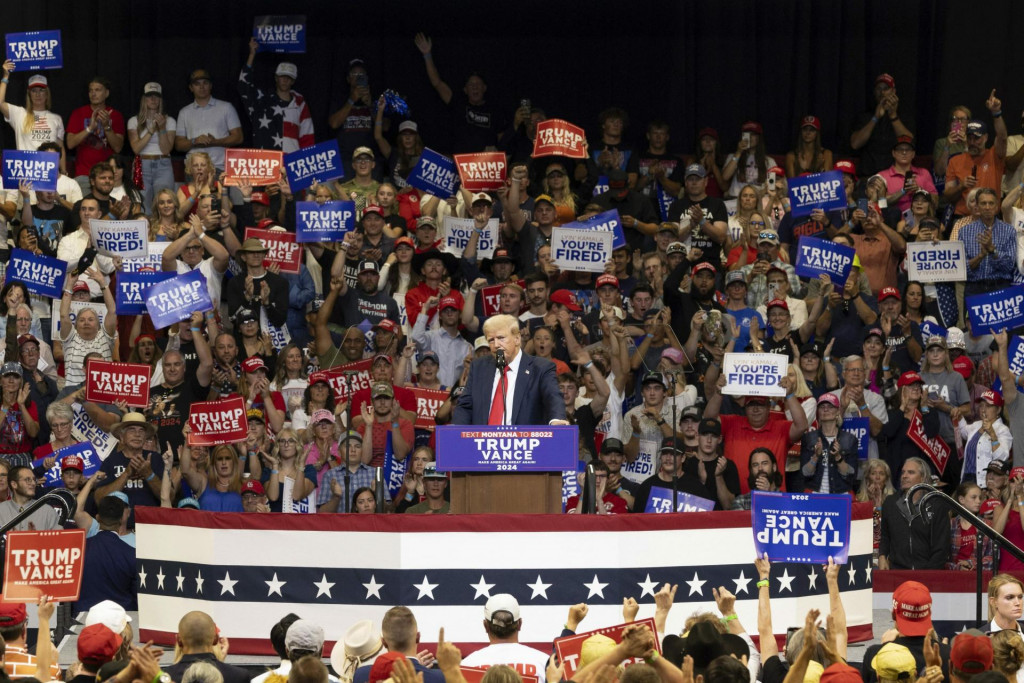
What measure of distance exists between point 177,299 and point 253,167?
2.12 meters

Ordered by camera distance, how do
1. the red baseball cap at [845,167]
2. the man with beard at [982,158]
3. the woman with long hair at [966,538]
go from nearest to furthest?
the woman with long hair at [966,538], the red baseball cap at [845,167], the man with beard at [982,158]

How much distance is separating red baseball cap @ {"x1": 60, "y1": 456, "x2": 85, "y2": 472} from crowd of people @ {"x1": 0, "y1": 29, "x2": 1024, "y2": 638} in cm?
2

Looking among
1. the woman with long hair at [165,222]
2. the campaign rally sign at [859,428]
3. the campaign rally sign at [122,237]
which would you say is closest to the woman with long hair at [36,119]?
the woman with long hair at [165,222]

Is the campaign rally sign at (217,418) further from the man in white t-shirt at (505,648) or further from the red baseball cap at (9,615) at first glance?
the man in white t-shirt at (505,648)

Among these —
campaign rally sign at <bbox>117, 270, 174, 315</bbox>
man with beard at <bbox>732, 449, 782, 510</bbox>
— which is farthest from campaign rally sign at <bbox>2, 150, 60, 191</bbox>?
man with beard at <bbox>732, 449, 782, 510</bbox>

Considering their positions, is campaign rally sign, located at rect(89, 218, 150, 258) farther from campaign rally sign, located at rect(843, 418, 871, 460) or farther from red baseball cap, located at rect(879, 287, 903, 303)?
red baseball cap, located at rect(879, 287, 903, 303)

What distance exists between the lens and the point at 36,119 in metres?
17.1

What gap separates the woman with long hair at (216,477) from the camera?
1240cm

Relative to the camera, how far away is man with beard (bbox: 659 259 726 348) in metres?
14.6

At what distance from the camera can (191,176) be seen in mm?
16438

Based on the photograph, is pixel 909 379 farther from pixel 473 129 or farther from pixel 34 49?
pixel 34 49

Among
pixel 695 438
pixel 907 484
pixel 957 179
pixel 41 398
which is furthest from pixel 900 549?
pixel 41 398

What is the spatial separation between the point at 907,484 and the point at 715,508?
4.56 feet

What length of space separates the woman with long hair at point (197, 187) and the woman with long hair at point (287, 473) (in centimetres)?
382
